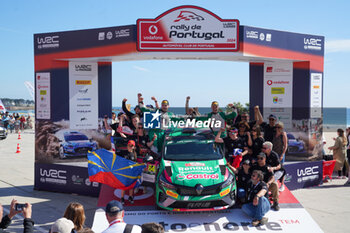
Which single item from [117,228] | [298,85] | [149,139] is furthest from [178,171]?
[298,85]

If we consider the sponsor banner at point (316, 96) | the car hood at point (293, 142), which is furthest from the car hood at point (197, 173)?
the sponsor banner at point (316, 96)

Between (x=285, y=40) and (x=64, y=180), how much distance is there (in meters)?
8.42

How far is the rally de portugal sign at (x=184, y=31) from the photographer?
31.9ft

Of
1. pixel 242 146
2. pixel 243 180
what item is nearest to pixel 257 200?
pixel 243 180

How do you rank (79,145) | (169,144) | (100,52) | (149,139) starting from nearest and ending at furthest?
(169,144) < (149,139) < (100,52) < (79,145)

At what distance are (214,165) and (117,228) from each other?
4016 mm

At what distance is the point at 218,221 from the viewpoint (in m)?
6.96

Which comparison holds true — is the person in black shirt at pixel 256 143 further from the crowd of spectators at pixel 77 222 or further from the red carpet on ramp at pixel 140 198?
the crowd of spectators at pixel 77 222

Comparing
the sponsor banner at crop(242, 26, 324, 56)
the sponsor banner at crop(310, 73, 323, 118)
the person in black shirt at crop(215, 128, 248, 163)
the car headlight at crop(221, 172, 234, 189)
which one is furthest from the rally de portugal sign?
the car headlight at crop(221, 172, 234, 189)

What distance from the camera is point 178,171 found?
721 cm

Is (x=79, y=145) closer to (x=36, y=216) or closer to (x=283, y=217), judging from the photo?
(x=36, y=216)

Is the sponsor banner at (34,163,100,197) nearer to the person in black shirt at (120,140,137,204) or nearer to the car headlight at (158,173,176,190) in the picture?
the person in black shirt at (120,140,137,204)

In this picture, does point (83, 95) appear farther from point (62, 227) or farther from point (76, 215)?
point (62, 227)

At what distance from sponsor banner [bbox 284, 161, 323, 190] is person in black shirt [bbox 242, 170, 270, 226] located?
376cm
